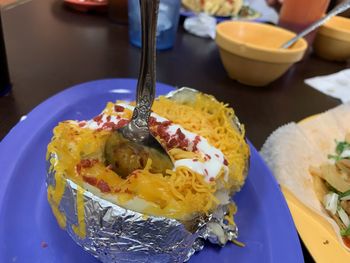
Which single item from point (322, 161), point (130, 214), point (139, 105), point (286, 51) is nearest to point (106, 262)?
point (130, 214)

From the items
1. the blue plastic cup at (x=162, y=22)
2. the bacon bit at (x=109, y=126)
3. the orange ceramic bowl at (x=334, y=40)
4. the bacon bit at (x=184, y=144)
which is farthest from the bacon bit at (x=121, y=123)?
the orange ceramic bowl at (x=334, y=40)

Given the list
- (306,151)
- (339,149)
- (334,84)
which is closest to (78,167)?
(306,151)

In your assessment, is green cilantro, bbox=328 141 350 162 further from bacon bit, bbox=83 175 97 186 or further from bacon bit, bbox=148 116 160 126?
bacon bit, bbox=83 175 97 186

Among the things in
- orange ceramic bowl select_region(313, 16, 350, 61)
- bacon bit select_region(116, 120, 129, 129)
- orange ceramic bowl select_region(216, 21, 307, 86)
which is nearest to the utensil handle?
bacon bit select_region(116, 120, 129, 129)

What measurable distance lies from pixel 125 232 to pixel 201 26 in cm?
111

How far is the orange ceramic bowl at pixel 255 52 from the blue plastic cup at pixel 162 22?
22 cm

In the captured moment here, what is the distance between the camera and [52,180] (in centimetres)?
55

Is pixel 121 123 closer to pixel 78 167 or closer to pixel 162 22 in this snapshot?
pixel 78 167

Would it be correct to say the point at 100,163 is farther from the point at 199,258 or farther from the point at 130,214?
the point at 199,258

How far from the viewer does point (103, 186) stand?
1.74 feet

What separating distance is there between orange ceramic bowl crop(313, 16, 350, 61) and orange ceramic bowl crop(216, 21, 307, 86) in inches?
10.9

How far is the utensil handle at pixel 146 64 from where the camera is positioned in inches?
18.3

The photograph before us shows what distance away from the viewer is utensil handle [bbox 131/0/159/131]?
47 centimetres

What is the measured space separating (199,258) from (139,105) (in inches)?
11.5
